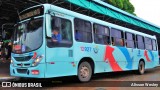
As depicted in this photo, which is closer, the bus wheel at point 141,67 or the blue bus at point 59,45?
the blue bus at point 59,45

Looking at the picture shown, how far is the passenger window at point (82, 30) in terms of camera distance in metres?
10.6

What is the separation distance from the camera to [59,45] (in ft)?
31.3

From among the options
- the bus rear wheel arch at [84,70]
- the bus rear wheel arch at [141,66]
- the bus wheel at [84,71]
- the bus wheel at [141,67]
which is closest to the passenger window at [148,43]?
the bus rear wheel arch at [141,66]

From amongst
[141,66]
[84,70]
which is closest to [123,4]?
[141,66]

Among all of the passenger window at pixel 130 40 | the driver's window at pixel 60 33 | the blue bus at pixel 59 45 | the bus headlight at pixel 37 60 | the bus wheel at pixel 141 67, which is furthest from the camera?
the bus wheel at pixel 141 67

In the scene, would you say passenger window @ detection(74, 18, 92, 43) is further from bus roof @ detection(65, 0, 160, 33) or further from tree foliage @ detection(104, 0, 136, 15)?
tree foliage @ detection(104, 0, 136, 15)

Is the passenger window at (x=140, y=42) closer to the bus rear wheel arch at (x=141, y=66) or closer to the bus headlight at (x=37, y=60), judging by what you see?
the bus rear wheel arch at (x=141, y=66)

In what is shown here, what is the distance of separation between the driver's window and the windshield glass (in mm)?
421

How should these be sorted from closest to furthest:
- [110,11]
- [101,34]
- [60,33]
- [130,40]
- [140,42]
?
[60,33] → [101,34] → [130,40] → [140,42] → [110,11]

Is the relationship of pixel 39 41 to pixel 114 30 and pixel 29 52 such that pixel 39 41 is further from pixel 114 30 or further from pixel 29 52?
pixel 114 30

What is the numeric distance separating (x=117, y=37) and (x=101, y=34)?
6.25 ft

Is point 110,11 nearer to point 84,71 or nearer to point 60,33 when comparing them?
point 84,71

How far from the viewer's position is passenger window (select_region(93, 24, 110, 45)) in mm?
11930

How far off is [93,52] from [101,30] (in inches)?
56.2
